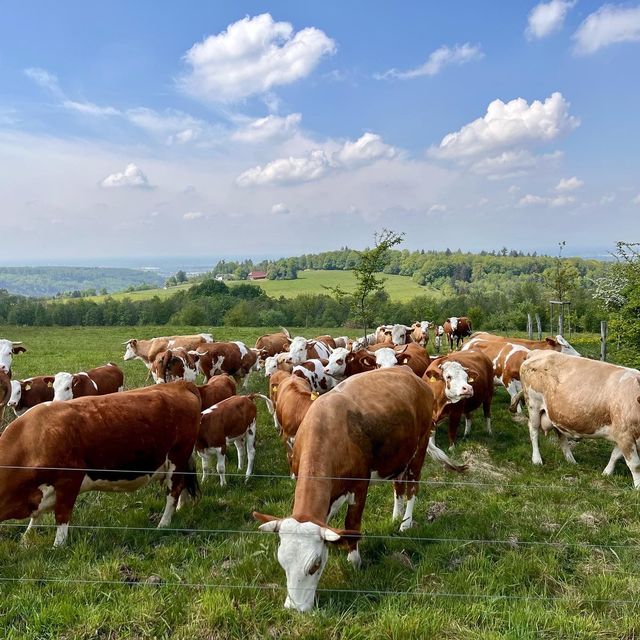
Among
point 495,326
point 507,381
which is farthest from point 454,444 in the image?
point 495,326

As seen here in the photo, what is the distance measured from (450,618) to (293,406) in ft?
16.4

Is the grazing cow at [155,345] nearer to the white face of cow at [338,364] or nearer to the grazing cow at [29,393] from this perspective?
the grazing cow at [29,393]

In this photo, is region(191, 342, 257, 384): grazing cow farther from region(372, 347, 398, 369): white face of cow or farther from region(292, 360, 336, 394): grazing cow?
region(372, 347, 398, 369): white face of cow

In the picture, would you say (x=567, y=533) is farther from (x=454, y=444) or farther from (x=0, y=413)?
(x=0, y=413)

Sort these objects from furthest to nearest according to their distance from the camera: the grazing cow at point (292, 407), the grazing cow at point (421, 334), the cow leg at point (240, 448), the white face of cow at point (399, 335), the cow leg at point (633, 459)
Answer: the grazing cow at point (421, 334) → the white face of cow at point (399, 335) → the cow leg at point (240, 448) → the grazing cow at point (292, 407) → the cow leg at point (633, 459)

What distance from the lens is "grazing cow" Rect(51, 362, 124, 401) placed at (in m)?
10.6

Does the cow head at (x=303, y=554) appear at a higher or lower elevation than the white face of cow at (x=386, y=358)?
lower

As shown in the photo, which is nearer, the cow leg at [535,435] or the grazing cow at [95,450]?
the grazing cow at [95,450]

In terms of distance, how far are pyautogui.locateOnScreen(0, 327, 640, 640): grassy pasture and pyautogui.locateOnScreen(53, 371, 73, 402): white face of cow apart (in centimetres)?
397

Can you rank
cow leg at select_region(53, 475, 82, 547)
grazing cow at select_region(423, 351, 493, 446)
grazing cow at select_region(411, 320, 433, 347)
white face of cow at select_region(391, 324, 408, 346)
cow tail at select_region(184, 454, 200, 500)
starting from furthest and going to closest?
grazing cow at select_region(411, 320, 433, 347) < white face of cow at select_region(391, 324, 408, 346) < grazing cow at select_region(423, 351, 493, 446) < cow tail at select_region(184, 454, 200, 500) < cow leg at select_region(53, 475, 82, 547)

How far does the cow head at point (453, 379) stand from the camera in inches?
379

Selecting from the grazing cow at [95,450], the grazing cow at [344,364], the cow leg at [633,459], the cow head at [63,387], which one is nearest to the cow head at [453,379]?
the grazing cow at [344,364]

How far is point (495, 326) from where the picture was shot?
49.7 metres

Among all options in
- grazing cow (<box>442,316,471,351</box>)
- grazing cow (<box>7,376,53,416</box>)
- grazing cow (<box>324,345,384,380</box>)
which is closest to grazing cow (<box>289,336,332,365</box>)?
grazing cow (<box>324,345,384,380</box>)
